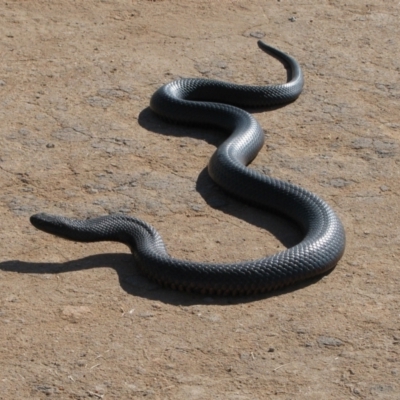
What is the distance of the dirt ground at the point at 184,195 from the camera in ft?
18.2

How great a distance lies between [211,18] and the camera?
1111 cm

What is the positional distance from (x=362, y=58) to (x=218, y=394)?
5.75 meters

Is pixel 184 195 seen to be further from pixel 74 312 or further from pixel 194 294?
pixel 74 312

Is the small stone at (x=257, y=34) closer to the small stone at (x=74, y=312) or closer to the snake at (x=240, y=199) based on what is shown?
the snake at (x=240, y=199)

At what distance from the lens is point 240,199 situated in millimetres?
7480

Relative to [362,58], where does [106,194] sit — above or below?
below

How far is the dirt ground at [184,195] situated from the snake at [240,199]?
0.09 m

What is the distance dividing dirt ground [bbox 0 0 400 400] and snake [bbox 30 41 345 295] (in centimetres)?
9

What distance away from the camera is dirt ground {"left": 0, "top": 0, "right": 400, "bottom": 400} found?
5.54m

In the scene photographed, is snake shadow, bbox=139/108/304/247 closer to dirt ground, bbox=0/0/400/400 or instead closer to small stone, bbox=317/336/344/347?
dirt ground, bbox=0/0/400/400

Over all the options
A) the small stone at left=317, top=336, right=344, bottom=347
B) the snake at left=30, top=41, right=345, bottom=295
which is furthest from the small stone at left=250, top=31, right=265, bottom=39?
the small stone at left=317, top=336, right=344, bottom=347

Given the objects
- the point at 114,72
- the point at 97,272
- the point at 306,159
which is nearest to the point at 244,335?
the point at 97,272

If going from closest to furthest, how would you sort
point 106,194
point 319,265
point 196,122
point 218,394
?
point 218,394 → point 319,265 → point 106,194 → point 196,122

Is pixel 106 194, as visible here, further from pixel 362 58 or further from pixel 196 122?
pixel 362 58
